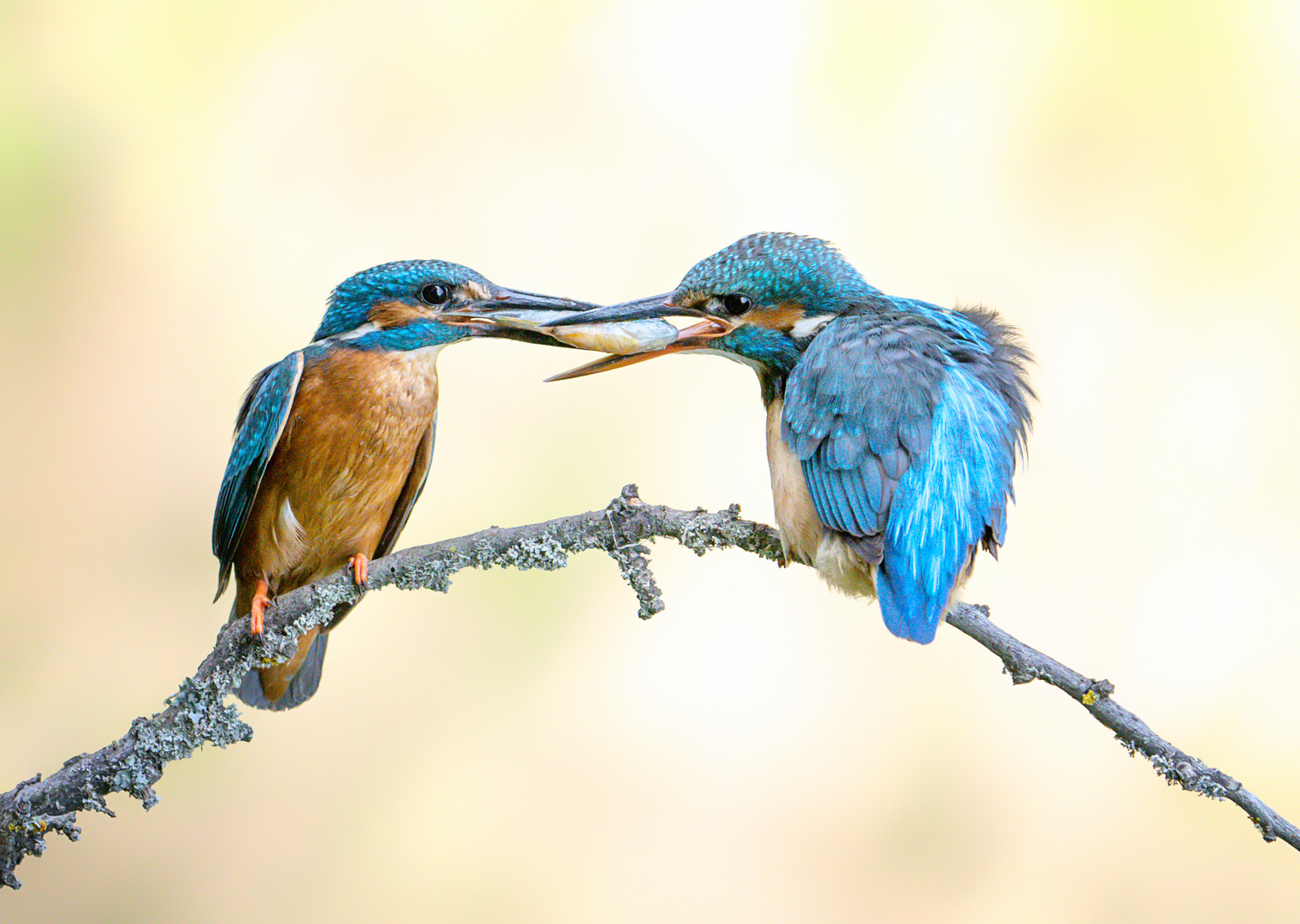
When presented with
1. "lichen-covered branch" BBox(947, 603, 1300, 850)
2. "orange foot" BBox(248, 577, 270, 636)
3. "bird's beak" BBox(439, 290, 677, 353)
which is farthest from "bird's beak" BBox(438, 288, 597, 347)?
"lichen-covered branch" BBox(947, 603, 1300, 850)

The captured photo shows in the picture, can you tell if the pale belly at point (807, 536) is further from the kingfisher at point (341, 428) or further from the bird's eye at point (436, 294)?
the bird's eye at point (436, 294)

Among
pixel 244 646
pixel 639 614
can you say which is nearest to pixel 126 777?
pixel 244 646

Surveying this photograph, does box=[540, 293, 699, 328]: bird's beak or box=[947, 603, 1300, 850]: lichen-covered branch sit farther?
box=[540, 293, 699, 328]: bird's beak

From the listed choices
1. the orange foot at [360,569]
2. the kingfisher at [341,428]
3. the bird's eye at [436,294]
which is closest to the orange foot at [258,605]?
the kingfisher at [341,428]

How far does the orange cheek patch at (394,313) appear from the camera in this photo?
1.29 meters

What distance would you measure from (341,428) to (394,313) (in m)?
0.18

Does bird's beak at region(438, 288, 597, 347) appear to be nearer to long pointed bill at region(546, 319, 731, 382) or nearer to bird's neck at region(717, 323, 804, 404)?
long pointed bill at region(546, 319, 731, 382)

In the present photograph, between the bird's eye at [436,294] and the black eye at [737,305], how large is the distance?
356 millimetres

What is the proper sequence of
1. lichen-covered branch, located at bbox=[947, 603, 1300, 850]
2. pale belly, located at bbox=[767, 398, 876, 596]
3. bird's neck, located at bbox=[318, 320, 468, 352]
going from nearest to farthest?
lichen-covered branch, located at bbox=[947, 603, 1300, 850]
pale belly, located at bbox=[767, 398, 876, 596]
bird's neck, located at bbox=[318, 320, 468, 352]

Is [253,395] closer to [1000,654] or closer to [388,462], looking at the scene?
[388,462]

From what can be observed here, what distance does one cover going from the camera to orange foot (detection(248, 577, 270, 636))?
1.27 metres

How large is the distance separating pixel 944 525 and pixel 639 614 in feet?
1.19

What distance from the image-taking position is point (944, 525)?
1136 millimetres

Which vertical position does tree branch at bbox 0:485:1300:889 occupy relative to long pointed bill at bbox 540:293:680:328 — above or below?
below
